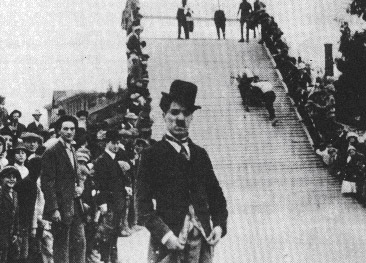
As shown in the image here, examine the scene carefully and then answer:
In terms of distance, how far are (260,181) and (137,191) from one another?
9.73 m

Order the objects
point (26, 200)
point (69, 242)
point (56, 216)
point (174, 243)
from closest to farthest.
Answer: point (174, 243) → point (56, 216) → point (26, 200) → point (69, 242)

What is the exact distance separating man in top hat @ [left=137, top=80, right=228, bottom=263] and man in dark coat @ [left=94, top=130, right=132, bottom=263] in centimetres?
388

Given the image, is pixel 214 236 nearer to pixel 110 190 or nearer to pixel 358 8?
pixel 110 190

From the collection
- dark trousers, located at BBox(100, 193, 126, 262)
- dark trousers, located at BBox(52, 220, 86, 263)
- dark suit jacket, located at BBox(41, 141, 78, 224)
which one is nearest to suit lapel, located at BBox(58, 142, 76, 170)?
dark suit jacket, located at BBox(41, 141, 78, 224)

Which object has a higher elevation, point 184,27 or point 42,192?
point 184,27

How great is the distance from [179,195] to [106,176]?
415cm

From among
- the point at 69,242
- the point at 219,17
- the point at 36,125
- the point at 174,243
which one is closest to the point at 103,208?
the point at 69,242

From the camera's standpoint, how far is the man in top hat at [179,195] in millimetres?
4031

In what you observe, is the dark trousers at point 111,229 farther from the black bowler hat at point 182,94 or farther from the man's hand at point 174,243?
the black bowler hat at point 182,94

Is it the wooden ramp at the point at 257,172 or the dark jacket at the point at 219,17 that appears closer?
the wooden ramp at the point at 257,172

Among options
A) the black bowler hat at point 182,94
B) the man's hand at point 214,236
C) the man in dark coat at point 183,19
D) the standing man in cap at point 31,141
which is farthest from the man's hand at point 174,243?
the man in dark coat at point 183,19

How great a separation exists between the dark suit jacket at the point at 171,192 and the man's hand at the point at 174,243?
0.08m

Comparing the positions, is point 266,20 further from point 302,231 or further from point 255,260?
point 255,260

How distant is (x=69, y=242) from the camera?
6492 millimetres
